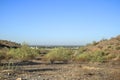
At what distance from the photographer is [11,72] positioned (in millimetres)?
20969

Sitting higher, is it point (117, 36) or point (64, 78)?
point (117, 36)

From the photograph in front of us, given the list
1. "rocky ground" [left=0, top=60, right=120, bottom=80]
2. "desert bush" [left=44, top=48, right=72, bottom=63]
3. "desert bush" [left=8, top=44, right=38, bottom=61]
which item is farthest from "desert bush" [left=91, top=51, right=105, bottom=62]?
"rocky ground" [left=0, top=60, right=120, bottom=80]

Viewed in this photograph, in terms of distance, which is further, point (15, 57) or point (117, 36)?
point (117, 36)

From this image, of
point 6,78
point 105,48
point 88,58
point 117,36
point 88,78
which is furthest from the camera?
point 117,36

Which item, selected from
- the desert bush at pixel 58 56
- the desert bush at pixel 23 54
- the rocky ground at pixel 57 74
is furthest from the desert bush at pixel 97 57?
the rocky ground at pixel 57 74

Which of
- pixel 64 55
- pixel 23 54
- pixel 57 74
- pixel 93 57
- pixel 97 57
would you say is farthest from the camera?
pixel 64 55

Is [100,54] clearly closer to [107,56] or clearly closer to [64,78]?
[107,56]

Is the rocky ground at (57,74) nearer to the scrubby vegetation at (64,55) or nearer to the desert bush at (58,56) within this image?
the scrubby vegetation at (64,55)

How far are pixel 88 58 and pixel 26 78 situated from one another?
1787 cm

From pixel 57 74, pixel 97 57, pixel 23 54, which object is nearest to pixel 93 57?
pixel 97 57

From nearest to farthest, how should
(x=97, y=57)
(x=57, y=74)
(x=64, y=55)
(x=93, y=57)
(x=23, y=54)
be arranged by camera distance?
1. (x=57, y=74)
2. (x=97, y=57)
3. (x=93, y=57)
4. (x=23, y=54)
5. (x=64, y=55)

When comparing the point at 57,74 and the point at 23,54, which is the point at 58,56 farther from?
the point at 57,74

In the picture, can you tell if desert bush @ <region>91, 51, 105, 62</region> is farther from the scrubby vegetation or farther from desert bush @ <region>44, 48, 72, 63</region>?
desert bush @ <region>44, 48, 72, 63</region>

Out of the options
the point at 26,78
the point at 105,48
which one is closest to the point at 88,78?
the point at 26,78
